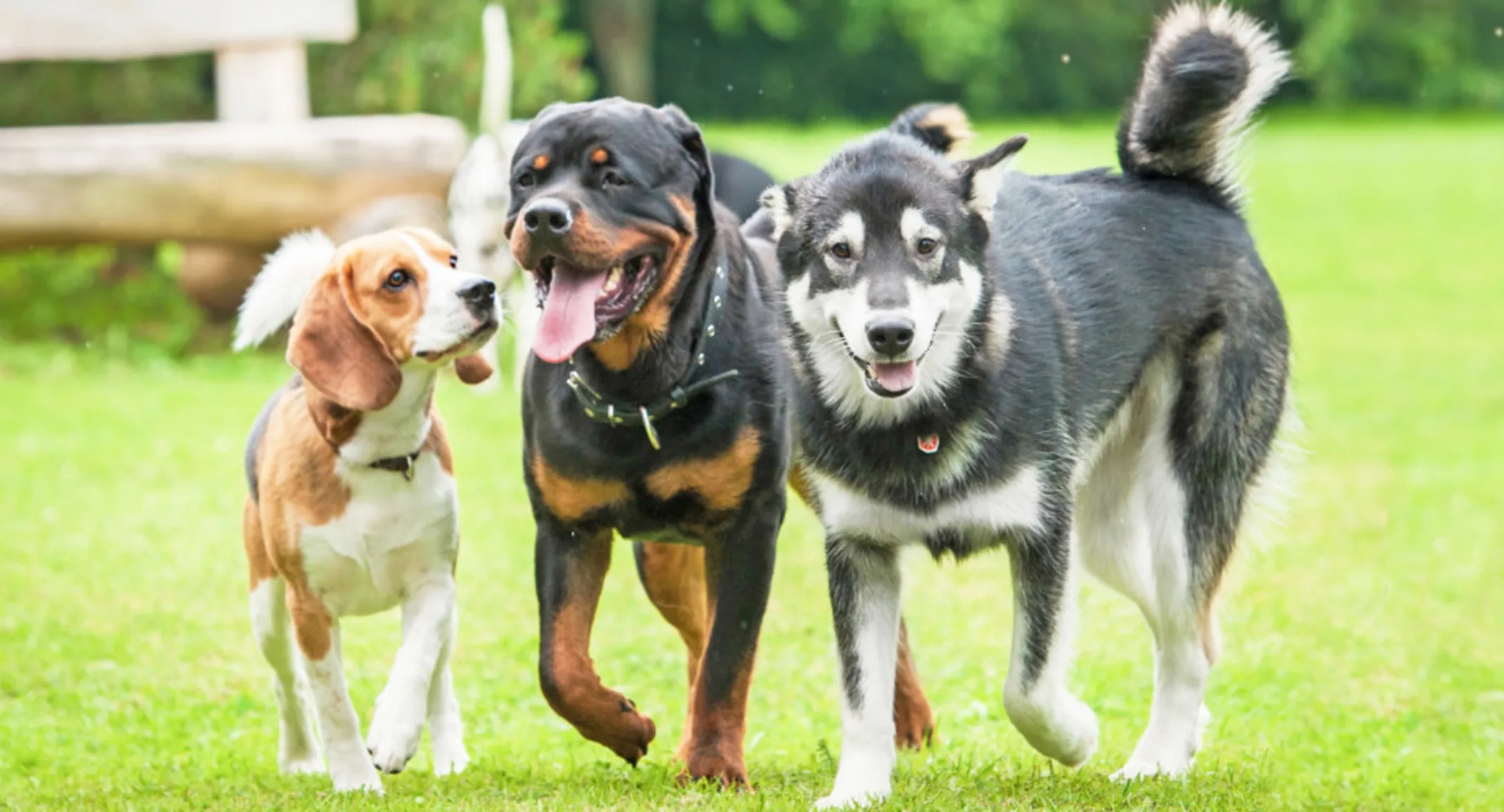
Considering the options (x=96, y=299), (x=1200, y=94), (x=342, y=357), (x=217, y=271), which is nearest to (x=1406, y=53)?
(x=96, y=299)

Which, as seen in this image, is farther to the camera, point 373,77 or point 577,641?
point 373,77

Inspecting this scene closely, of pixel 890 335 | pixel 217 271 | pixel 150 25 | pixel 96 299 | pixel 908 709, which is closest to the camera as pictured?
pixel 890 335

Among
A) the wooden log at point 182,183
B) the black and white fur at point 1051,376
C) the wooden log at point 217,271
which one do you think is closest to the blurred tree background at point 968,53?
the wooden log at point 217,271

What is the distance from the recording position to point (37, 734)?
657 cm

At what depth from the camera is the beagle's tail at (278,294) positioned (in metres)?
5.61

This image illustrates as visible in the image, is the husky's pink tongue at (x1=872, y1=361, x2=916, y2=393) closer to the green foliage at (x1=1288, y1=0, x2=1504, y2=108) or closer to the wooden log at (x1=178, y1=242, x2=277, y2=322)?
the wooden log at (x1=178, y1=242, x2=277, y2=322)

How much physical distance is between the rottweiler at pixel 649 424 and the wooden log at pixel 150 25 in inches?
444

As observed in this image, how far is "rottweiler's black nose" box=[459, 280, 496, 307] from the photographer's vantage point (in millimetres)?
5176

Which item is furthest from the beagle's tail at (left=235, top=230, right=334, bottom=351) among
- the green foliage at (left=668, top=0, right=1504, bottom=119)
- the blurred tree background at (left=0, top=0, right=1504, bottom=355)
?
the green foliage at (left=668, top=0, right=1504, bottom=119)

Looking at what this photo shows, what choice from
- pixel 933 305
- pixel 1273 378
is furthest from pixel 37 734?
pixel 1273 378

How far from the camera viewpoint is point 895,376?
15.7 feet

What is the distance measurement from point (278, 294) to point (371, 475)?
0.73 meters

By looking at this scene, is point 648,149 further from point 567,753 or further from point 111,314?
point 111,314

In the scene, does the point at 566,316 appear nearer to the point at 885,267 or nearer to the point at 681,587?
the point at 885,267
